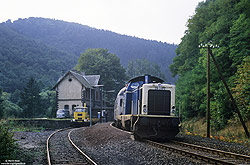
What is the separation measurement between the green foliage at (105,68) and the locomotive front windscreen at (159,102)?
171 ft

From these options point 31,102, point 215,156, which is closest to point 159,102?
point 215,156

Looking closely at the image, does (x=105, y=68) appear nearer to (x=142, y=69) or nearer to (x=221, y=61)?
(x=221, y=61)

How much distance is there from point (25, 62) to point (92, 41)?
3035 inches

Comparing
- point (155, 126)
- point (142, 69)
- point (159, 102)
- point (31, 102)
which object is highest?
point (142, 69)

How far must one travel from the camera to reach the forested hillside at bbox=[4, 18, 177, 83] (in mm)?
167750

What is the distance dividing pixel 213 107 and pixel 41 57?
101 metres

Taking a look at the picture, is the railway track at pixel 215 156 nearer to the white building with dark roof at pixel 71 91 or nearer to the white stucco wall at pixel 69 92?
the white building with dark roof at pixel 71 91

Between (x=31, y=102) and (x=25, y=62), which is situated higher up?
(x=25, y=62)

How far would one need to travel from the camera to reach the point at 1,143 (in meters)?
8.84

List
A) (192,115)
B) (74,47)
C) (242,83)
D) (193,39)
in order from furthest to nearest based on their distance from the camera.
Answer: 1. (74,47)
2. (193,39)
3. (192,115)
4. (242,83)

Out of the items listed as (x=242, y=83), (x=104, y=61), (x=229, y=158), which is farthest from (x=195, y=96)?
(x=104, y=61)

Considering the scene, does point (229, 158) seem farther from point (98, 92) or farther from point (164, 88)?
point (98, 92)

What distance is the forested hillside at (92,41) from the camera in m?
168

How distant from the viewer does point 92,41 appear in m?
177
